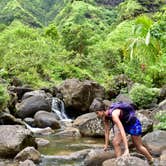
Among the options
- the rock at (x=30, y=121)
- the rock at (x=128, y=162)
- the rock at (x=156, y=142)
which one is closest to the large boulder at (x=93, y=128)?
the rock at (x=156, y=142)

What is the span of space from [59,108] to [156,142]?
488 inches

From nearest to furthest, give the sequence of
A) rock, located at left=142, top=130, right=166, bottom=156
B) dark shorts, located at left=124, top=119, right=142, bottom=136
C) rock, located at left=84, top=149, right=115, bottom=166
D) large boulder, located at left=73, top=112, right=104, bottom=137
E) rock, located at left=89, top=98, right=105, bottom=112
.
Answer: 1. dark shorts, located at left=124, top=119, right=142, bottom=136
2. rock, located at left=84, top=149, right=115, bottom=166
3. rock, located at left=142, top=130, right=166, bottom=156
4. large boulder, located at left=73, top=112, right=104, bottom=137
5. rock, located at left=89, top=98, right=105, bottom=112

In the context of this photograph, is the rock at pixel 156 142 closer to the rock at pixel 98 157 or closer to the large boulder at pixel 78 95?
the rock at pixel 98 157

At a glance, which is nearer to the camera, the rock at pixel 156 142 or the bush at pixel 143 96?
the rock at pixel 156 142

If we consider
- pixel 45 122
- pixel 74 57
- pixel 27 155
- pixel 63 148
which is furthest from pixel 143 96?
pixel 74 57

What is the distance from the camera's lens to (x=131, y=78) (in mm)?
25562

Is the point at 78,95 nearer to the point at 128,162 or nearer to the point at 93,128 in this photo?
the point at 93,128

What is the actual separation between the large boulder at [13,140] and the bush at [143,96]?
924 centimetres

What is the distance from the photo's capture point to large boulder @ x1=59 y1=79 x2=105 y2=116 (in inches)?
880

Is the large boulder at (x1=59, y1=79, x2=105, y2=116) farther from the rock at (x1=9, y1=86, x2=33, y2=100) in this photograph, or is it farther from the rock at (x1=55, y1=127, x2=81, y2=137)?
the rock at (x1=55, y1=127, x2=81, y2=137)


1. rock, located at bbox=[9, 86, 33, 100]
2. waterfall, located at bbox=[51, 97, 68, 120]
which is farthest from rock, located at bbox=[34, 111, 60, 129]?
rock, located at bbox=[9, 86, 33, 100]

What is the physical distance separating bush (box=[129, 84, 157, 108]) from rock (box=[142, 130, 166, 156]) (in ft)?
28.5

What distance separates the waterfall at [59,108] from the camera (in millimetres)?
22772

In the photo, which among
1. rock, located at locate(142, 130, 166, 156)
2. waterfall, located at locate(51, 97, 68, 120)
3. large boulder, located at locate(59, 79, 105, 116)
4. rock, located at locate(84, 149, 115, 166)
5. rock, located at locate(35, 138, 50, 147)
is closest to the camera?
rock, located at locate(84, 149, 115, 166)
